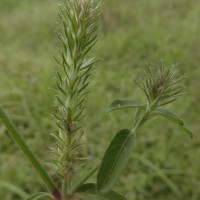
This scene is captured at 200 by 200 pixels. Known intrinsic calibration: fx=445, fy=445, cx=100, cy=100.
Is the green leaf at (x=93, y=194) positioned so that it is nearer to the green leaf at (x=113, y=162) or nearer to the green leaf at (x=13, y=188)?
the green leaf at (x=113, y=162)

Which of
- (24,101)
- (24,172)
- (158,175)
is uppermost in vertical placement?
(24,101)

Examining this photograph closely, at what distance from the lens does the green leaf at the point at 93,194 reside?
901 millimetres

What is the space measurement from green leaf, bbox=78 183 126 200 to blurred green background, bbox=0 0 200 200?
0.15m

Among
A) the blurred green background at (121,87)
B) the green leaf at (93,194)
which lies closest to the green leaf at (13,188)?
the blurred green background at (121,87)

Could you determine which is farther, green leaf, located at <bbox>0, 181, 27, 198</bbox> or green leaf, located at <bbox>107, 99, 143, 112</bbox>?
green leaf, located at <bbox>0, 181, 27, 198</bbox>

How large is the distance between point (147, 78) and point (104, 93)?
4.96 feet

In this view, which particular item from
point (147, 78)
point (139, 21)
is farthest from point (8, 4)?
point (147, 78)

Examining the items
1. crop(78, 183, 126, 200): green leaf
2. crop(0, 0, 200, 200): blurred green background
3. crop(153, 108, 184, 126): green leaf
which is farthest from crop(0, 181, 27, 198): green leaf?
crop(153, 108, 184, 126): green leaf

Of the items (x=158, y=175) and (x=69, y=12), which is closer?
(x=69, y=12)

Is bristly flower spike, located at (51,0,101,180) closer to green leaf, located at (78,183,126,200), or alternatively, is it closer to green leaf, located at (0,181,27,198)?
green leaf, located at (78,183,126,200)

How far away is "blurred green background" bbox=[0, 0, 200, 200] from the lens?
1838mm

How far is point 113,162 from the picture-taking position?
2.89 feet

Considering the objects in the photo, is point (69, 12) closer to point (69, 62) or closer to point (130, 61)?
point (69, 62)

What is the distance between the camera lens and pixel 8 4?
4605 millimetres
